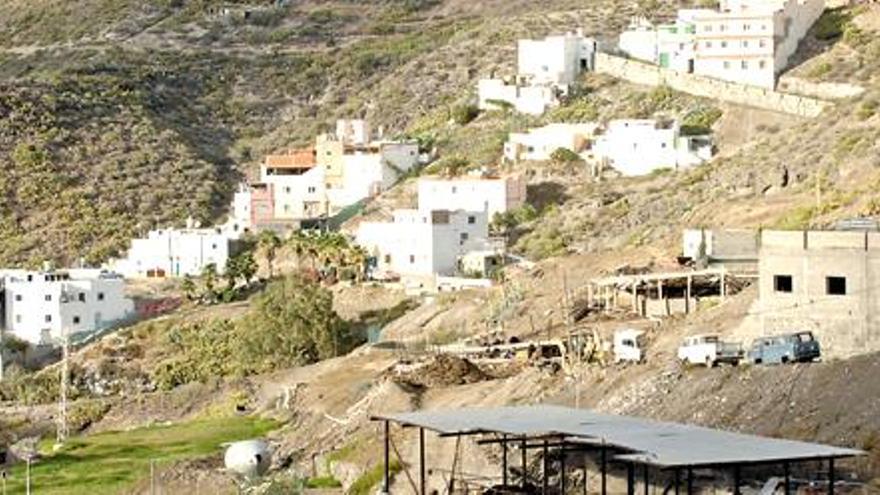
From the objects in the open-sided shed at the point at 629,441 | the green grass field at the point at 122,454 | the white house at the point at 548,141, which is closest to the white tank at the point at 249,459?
the open-sided shed at the point at 629,441

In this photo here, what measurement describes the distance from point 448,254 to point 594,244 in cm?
510

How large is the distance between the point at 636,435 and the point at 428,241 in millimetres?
41617

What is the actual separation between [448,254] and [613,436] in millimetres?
41795

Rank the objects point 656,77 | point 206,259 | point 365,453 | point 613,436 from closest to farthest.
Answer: point 613,436 < point 365,453 < point 206,259 < point 656,77

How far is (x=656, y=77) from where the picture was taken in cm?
8406

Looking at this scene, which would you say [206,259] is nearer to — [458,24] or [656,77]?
[656,77]

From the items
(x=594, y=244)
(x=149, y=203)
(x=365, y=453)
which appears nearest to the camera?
(x=365, y=453)

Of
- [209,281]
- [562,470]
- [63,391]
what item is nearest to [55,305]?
[209,281]

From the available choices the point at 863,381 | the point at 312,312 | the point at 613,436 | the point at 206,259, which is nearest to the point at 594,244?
the point at 312,312

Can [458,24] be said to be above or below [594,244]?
above

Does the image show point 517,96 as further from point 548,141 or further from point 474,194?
point 474,194

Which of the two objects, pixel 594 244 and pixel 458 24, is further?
pixel 458 24

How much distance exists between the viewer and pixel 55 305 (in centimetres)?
7006

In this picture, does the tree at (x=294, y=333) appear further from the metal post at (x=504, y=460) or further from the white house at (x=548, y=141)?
the metal post at (x=504, y=460)
